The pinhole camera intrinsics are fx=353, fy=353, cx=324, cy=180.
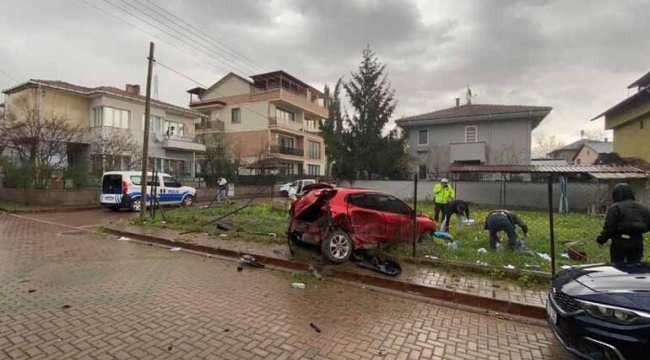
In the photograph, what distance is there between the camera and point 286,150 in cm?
4184

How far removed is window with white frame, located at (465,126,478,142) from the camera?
2736 cm

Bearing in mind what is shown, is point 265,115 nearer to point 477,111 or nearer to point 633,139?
point 477,111

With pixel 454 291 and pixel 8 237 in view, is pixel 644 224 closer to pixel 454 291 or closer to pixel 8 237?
pixel 454 291

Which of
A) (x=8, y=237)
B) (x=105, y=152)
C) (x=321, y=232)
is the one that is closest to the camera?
(x=321, y=232)

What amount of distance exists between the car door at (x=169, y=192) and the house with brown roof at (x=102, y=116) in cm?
535

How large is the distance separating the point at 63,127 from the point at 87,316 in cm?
1986

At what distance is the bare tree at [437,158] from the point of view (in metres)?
27.3

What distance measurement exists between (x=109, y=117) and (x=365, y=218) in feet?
88.0

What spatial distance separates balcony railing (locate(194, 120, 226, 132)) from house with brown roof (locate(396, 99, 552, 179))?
21693mm

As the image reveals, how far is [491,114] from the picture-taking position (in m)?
26.1

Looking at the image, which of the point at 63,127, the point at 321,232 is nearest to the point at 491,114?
the point at 321,232

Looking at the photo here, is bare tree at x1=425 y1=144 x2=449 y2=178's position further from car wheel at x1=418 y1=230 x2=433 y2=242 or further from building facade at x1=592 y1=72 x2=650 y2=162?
car wheel at x1=418 y1=230 x2=433 y2=242

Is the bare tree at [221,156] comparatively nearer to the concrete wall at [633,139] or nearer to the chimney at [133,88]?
the chimney at [133,88]

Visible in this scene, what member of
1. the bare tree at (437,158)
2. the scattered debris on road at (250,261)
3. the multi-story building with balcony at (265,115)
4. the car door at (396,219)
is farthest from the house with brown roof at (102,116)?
the bare tree at (437,158)
